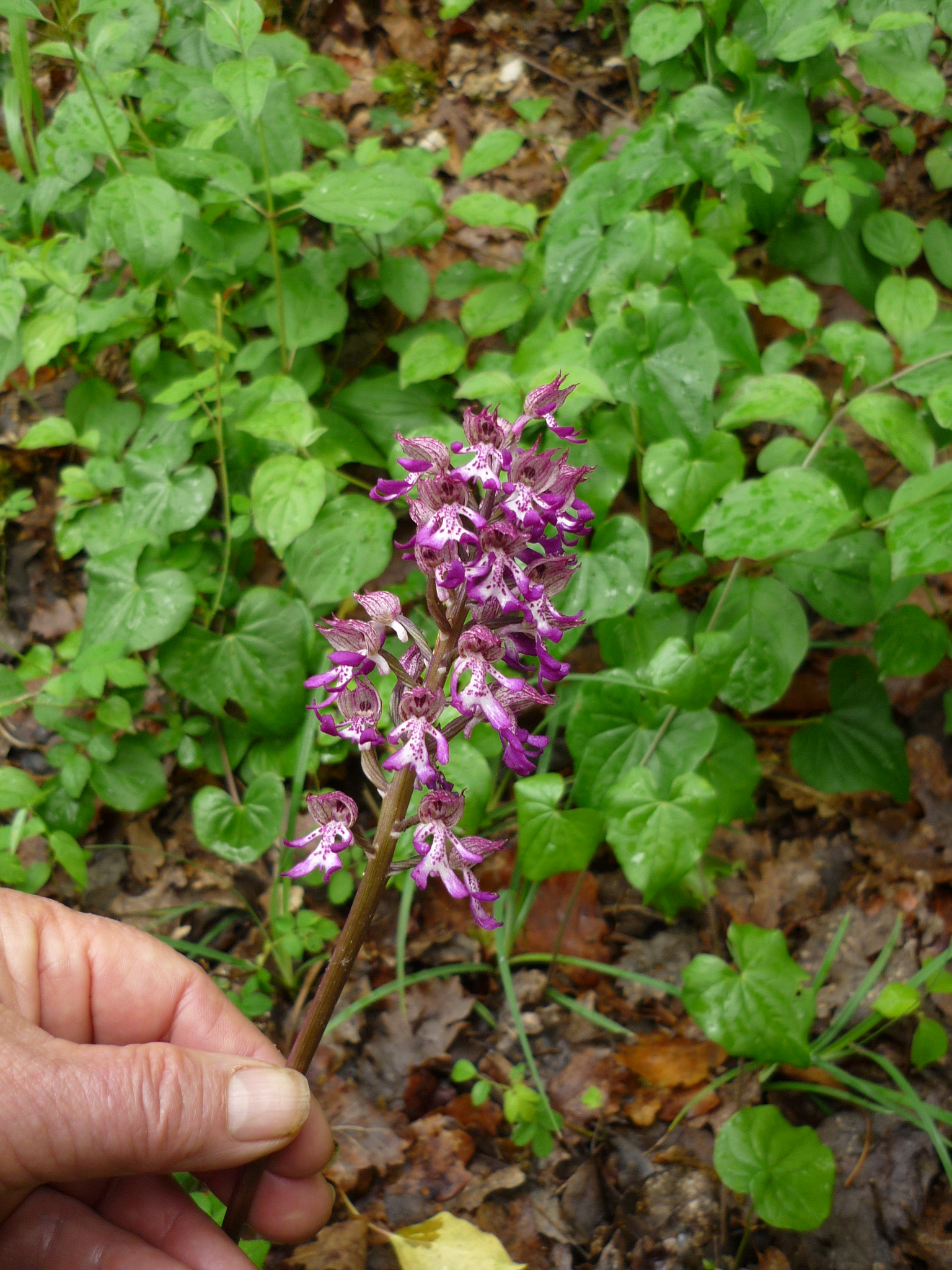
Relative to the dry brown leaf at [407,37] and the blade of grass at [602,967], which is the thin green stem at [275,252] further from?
the blade of grass at [602,967]

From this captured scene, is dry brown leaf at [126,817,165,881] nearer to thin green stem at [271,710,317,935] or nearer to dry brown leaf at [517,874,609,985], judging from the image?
thin green stem at [271,710,317,935]

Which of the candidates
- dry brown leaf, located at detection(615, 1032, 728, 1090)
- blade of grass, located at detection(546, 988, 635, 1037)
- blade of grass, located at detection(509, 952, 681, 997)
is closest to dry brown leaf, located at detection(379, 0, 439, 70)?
blade of grass, located at detection(509, 952, 681, 997)

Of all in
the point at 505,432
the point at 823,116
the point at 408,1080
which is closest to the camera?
the point at 505,432

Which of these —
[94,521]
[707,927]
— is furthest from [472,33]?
[707,927]

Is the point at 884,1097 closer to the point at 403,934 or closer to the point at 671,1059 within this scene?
the point at 671,1059

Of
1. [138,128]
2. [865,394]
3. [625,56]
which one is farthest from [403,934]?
[625,56]

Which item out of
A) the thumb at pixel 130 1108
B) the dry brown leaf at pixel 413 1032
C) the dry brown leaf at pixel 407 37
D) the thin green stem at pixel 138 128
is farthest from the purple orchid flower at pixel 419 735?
the dry brown leaf at pixel 407 37

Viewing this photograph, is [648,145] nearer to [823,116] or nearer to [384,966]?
[823,116]
